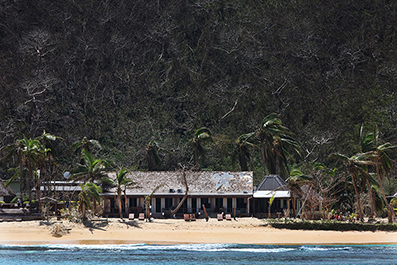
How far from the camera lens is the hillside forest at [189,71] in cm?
7681

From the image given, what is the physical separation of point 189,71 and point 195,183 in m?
40.4

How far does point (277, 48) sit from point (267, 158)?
113ft

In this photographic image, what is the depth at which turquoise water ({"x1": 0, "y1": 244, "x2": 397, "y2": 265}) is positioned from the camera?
33188mm

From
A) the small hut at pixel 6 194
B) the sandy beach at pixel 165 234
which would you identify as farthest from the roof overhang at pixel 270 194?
the small hut at pixel 6 194

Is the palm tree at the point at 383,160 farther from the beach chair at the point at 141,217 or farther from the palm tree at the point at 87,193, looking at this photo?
the palm tree at the point at 87,193

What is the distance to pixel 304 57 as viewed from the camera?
87.1m

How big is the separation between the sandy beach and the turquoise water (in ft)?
4.02

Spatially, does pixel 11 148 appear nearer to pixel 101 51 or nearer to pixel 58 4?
pixel 101 51

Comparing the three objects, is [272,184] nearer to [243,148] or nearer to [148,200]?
[243,148]

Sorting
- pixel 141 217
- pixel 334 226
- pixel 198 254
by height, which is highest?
pixel 141 217

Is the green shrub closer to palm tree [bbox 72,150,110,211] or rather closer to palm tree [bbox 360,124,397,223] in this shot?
palm tree [bbox 360,124,397,223]

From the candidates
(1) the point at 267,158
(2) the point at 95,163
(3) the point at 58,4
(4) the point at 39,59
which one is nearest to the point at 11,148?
(2) the point at 95,163

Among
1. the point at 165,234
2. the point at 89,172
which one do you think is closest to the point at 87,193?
the point at 89,172

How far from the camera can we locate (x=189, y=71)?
8738 cm
